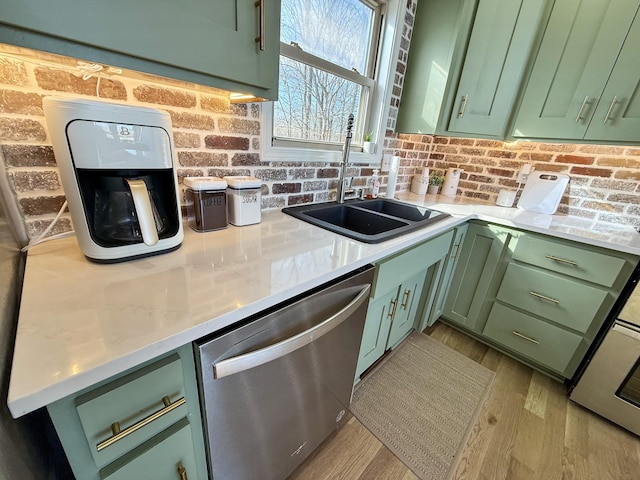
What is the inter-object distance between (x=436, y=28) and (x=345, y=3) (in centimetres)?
60

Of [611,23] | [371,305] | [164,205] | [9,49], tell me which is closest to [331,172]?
[371,305]

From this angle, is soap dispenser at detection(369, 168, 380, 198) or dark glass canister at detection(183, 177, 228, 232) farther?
soap dispenser at detection(369, 168, 380, 198)

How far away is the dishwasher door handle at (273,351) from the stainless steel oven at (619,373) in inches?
54.9

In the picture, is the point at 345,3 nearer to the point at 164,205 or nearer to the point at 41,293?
the point at 164,205

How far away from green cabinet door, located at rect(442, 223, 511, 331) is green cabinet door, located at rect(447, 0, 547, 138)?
0.66 metres

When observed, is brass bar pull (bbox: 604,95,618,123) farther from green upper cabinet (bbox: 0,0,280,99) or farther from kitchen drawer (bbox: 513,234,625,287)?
green upper cabinet (bbox: 0,0,280,99)

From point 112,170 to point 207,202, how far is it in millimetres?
312

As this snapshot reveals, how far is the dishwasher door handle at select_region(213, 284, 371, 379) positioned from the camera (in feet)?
1.86

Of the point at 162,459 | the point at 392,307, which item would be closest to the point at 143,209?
the point at 162,459

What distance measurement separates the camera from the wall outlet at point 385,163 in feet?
6.05

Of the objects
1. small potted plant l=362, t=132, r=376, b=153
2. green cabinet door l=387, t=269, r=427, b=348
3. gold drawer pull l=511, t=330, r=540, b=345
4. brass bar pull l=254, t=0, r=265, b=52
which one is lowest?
gold drawer pull l=511, t=330, r=540, b=345

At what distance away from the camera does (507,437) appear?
123 cm

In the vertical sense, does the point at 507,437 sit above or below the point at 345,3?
below

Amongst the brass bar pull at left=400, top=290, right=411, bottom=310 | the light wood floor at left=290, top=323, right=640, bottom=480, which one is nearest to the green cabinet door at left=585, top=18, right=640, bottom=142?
the brass bar pull at left=400, top=290, right=411, bottom=310
